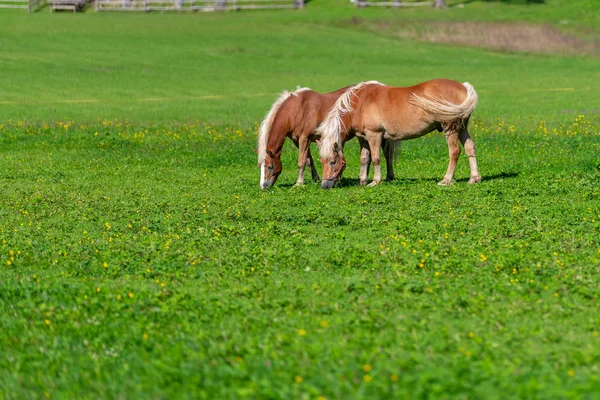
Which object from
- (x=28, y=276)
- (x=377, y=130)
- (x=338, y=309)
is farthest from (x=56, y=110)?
(x=338, y=309)

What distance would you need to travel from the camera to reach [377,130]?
19422 millimetres

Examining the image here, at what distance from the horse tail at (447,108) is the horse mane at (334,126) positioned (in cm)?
136

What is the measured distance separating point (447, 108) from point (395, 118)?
3.91ft

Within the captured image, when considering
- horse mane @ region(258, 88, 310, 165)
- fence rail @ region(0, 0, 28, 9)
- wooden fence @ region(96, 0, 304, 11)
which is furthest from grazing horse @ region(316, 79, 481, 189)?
fence rail @ region(0, 0, 28, 9)

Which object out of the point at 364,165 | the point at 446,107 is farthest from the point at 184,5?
the point at 446,107

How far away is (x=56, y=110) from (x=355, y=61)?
22610 millimetres

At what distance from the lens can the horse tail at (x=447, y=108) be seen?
60.5ft

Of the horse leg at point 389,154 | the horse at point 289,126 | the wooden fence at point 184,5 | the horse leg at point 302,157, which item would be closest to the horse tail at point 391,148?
the horse leg at point 389,154

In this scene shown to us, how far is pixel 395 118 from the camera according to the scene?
19172mm

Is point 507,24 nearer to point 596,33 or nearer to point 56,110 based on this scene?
point 596,33

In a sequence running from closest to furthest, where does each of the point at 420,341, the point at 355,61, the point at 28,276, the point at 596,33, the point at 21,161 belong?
the point at 420,341 → the point at 28,276 → the point at 21,161 → the point at 355,61 → the point at 596,33

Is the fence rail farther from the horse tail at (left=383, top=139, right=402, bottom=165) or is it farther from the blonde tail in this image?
the horse tail at (left=383, top=139, right=402, bottom=165)

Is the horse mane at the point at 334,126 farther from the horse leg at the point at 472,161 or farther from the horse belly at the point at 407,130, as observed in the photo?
the horse leg at the point at 472,161

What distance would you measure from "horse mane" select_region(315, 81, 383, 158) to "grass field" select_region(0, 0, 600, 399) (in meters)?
1.06
